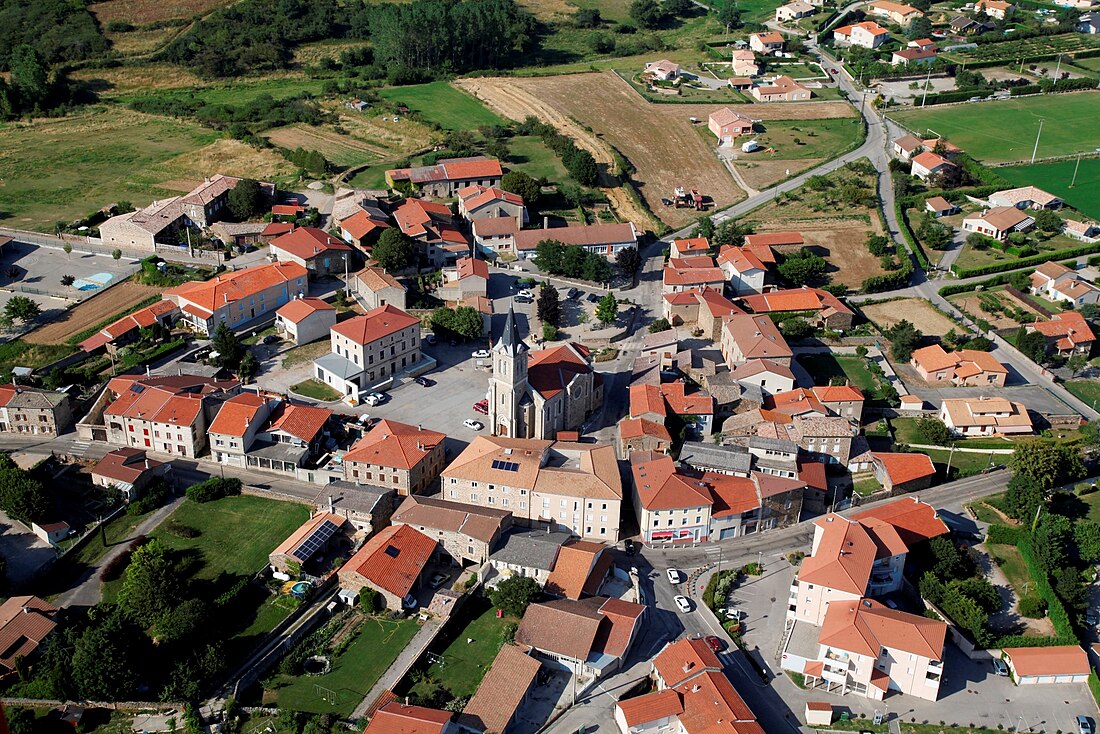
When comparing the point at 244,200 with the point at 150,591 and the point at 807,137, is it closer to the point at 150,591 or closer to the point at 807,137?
the point at 150,591

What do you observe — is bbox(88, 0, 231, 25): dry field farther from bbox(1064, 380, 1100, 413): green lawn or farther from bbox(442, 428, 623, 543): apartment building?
bbox(1064, 380, 1100, 413): green lawn

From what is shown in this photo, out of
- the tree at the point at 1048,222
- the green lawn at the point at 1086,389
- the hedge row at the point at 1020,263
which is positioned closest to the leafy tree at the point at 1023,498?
the green lawn at the point at 1086,389

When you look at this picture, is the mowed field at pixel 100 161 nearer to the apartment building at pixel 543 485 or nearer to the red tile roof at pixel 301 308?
the red tile roof at pixel 301 308

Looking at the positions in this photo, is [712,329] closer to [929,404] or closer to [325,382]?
[929,404]

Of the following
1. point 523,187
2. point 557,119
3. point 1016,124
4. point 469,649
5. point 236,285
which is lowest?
point 469,649

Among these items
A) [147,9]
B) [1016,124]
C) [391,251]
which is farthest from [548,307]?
[147,9]

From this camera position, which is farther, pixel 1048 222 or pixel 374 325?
pixel 1048 222

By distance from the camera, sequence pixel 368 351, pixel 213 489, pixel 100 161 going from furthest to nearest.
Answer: pixel 100 161, pixel 368 351, pixel 213 489
